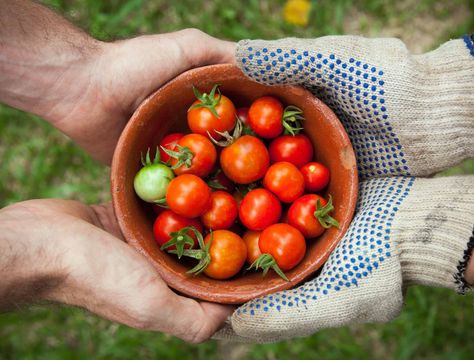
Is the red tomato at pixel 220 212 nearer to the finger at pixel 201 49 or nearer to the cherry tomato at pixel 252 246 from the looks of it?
the cherry tomato at pixel 252 246

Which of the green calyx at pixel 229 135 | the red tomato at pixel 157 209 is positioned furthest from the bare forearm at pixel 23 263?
the green calyx at pixel 229 135

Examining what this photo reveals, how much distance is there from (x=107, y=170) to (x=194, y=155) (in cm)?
149

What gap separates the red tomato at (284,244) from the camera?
214 centimetres

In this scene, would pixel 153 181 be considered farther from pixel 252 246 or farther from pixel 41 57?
pixel 41 57

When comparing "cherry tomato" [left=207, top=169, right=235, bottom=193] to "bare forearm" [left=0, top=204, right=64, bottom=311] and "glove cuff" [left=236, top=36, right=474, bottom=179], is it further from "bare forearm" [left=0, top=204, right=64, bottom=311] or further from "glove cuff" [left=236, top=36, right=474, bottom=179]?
"bare forearm" [left=0, top=204, right=64, bottom=311]

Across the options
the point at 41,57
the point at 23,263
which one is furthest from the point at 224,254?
the point at 41,57

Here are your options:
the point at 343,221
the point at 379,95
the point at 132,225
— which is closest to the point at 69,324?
the point at 132,225

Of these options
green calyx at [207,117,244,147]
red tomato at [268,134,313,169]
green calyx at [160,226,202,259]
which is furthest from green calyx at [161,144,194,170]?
red tomato at [268,134,313,169]

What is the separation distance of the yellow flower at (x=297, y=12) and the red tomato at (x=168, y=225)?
183cm

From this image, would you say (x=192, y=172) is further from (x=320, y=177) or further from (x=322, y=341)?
(x=322, y=341)

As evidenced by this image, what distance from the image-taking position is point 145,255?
2.14 meters

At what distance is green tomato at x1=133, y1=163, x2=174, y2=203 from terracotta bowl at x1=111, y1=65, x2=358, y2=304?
6cm

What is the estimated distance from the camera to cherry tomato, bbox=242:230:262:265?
230cm

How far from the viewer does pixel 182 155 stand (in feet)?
7.30
